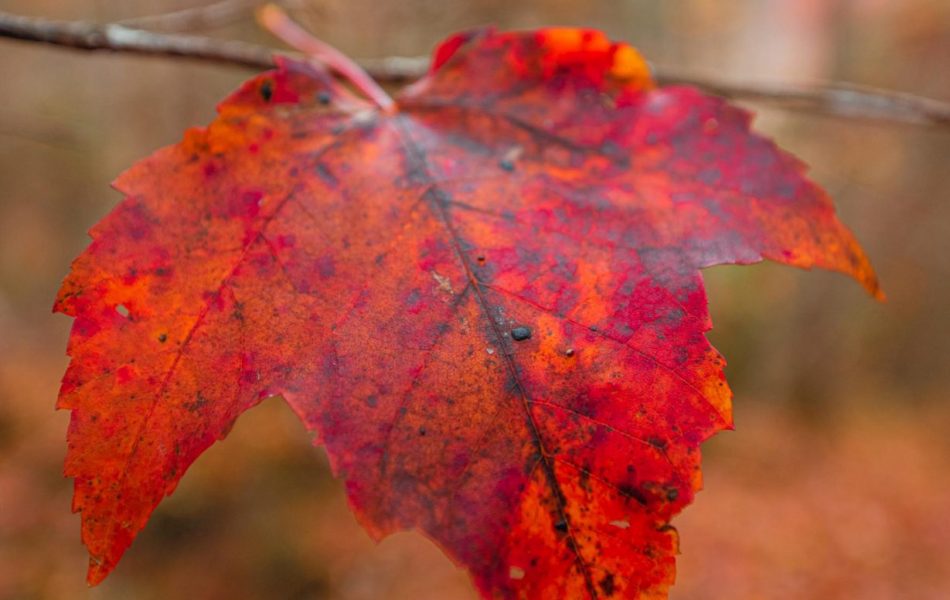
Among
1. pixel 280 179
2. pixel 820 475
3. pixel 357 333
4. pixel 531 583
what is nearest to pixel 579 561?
pixel 531 583

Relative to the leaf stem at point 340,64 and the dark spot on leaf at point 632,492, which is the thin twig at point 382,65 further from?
the dark spot on leaf at point 632,492

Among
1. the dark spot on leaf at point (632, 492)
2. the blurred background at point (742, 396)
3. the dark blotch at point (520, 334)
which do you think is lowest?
the blurred background at point (742, 396)

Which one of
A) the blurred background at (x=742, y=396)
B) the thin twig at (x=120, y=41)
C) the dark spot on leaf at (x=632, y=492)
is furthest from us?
the blurred background at (x=742, y=396)

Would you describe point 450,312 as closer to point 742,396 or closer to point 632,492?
point 632,492

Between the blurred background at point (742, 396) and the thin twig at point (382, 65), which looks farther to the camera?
the blurred background at point (742, 396)

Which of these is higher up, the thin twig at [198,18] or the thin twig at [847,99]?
the thin twig at [198,18]

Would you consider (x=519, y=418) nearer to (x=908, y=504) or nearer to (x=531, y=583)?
(x=531, y=583)

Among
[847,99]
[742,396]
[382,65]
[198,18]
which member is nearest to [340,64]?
[382,65]

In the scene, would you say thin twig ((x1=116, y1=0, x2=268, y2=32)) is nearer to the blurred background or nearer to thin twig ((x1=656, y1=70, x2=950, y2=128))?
thin twig ((x1=656, y1=70, x2=950, y2=128))

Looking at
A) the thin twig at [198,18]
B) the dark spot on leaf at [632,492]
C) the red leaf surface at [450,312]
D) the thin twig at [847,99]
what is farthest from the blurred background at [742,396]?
the dark spot on leaf at [632,492]
